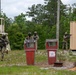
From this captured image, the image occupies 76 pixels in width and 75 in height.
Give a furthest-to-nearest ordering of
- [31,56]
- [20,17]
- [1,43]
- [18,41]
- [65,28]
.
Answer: [20,17] → [65,28] → [18,41] → [1,43] → [31,56]

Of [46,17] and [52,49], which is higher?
[46,17]

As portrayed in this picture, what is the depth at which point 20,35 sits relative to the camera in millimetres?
40219

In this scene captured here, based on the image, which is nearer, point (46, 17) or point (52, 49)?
point (52, 49)

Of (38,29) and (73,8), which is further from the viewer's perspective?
(73,8)

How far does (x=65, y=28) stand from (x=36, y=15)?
80.5 ft

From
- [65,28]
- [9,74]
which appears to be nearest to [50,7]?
[65,28]

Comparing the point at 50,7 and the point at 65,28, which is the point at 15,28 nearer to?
the point at 65,28

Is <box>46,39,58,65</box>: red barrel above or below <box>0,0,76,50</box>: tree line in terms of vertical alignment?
below

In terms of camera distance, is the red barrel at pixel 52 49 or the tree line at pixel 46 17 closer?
the red barrel at pixel 52 49

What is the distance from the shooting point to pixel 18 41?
1575 inches

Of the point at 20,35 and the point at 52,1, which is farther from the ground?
the point at 52,1

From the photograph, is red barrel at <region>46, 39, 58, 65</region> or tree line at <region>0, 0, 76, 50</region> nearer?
red barrel at <region>46, 39, 58, 65</region>

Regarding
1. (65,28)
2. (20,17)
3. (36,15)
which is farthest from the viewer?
(36,15)

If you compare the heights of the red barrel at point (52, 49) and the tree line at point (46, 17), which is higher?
the tree line at point (46, 17)
